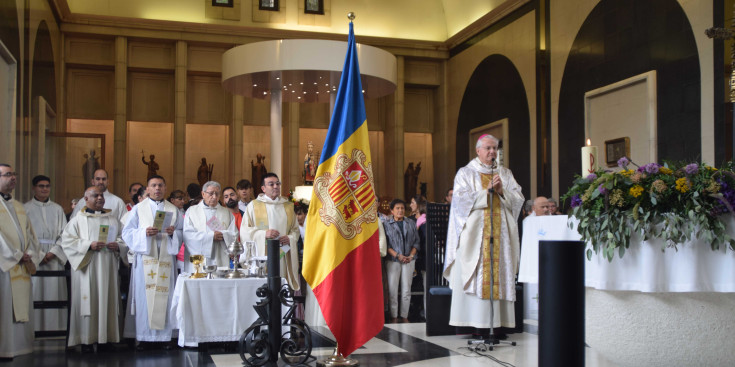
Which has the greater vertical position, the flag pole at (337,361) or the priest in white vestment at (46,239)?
the priest in white vestment at (46,239)

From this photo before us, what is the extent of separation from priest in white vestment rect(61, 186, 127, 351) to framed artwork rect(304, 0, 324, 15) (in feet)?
43.8

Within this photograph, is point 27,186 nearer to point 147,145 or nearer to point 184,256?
point 184,256

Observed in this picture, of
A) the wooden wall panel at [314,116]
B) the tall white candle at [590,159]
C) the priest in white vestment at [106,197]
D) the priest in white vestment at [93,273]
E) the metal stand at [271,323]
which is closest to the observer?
the tall white candle at [590,159]

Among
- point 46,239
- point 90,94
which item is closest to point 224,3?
point 90,94

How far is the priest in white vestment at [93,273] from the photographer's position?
734 cm

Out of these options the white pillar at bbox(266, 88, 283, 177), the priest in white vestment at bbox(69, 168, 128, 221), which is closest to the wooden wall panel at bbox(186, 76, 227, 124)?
the white pillar at bbox(266, 88, 283, 177)

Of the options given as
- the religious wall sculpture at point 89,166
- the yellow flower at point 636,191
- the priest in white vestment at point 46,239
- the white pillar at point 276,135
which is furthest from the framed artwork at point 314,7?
the yellow flower at point 636,191

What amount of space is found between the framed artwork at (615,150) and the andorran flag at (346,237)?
8.77 m

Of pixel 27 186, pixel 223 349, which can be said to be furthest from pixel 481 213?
pixel 27 186

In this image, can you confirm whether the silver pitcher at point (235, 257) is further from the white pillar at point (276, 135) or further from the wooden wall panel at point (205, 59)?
the wooden wall panel at point (205, 59)

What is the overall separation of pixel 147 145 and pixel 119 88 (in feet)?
7.65

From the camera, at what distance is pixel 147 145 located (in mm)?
20406

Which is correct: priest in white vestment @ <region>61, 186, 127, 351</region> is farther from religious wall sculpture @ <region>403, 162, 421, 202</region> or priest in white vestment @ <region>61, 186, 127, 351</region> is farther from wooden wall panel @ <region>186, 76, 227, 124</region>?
religious wall sculpture @ <region>403, 162, 421, 202</region>

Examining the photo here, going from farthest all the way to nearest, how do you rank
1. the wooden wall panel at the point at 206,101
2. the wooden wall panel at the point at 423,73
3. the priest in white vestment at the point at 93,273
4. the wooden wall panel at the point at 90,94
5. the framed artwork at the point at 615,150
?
1. the wooden wall panel at the point at 423,73
2. the wooden wall panel at the point at 206,101
3. the wooden wall panel at the point at 90,94
4. the framed artwork at the point at 615,150
5. the priest in white vestment at the point at 93,273
